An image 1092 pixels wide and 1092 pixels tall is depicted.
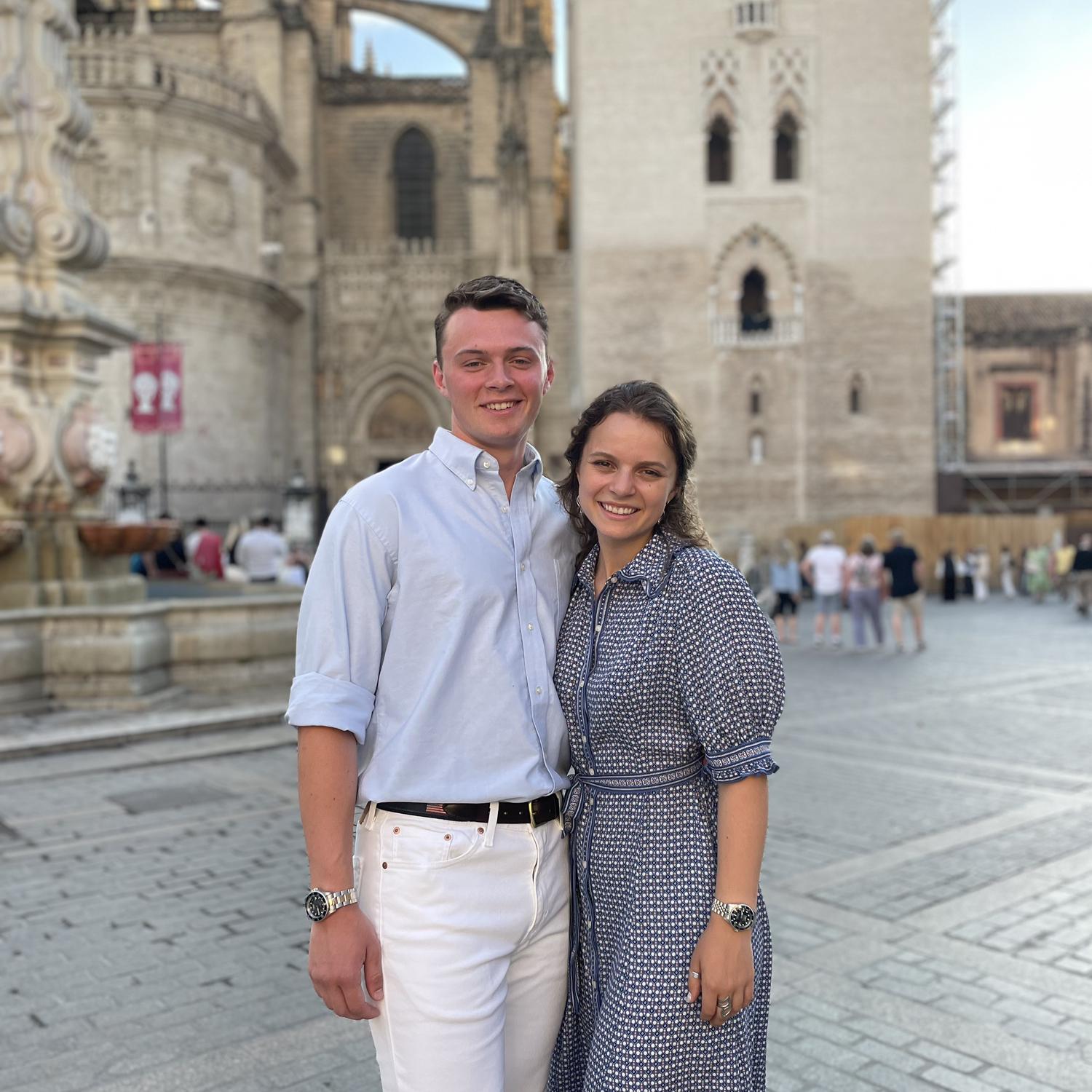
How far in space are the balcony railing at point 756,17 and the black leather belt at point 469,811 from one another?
35.7m

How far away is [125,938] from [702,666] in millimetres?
3343

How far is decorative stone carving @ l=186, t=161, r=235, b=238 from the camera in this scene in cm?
3056

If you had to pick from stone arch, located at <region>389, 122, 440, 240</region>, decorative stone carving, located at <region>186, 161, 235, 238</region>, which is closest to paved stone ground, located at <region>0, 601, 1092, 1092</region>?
decorative stone carving, located at <region>186, 161, 235, 238</region>

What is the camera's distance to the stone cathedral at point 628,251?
3194 cm

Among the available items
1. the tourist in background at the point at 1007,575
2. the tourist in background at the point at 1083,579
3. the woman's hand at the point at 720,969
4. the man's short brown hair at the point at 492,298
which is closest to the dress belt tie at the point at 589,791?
the woman's hand at the point at 720,969

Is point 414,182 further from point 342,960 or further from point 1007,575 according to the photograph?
point 342,960

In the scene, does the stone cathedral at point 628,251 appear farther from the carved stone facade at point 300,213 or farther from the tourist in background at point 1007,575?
the tourist in background at point 1007,575

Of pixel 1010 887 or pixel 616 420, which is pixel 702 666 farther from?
pixel 1010 887

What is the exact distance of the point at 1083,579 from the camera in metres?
22.2

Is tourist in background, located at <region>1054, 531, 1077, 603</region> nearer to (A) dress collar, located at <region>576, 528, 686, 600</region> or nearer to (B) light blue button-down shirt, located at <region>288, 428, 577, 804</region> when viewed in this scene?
(A) dress collar, located at <region>576, 528, 686, 600</region>

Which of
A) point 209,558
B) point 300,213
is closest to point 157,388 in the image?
point 209,558

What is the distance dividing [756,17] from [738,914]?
118 feet

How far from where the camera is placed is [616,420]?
2.21m

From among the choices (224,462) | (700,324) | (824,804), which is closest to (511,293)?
(824,804)
